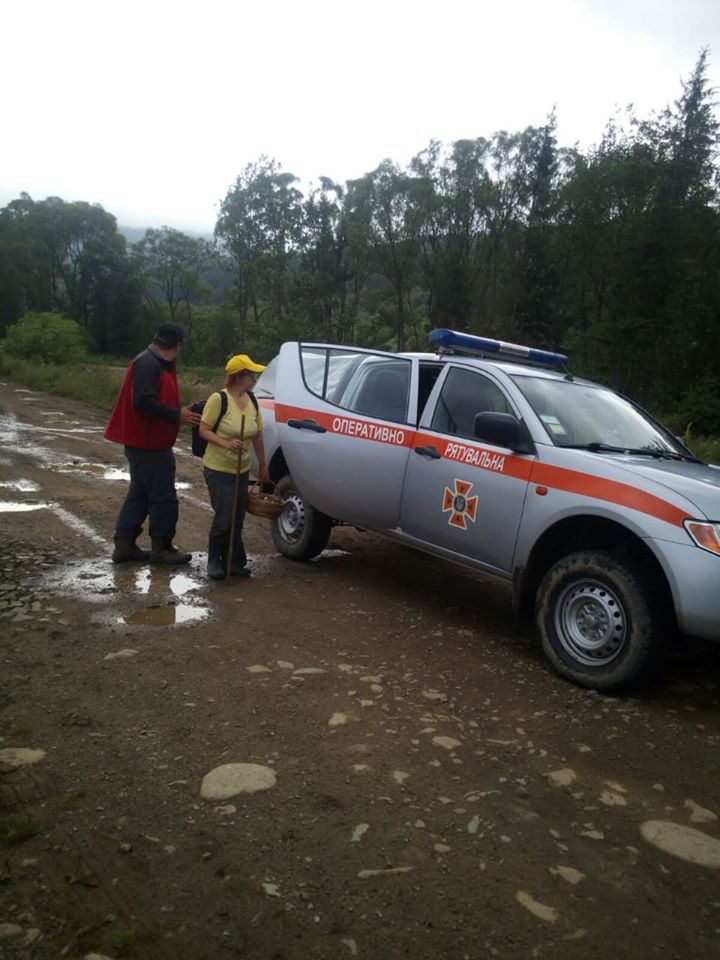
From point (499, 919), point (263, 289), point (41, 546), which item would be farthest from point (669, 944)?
point (263, 289)

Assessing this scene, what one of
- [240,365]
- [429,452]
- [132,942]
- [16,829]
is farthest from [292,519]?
[132,942]

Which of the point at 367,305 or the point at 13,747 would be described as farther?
the point at 367,305

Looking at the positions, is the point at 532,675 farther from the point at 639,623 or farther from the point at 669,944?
the point at 669,944

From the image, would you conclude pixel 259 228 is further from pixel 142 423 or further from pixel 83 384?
pixel 142 423

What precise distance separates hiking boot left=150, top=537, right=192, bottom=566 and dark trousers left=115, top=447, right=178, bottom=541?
5 cm

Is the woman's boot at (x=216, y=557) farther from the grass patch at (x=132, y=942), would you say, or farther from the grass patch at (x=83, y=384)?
the grass patch at (x=83, y=384)

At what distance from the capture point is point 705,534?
3.74 metres

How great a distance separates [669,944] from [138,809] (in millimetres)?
1890

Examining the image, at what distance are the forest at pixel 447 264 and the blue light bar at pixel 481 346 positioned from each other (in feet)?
55.2

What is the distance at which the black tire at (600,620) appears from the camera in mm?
3951

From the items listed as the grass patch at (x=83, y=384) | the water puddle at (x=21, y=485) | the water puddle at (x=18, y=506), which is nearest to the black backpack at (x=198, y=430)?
the water puddle at (x=18, y=506)

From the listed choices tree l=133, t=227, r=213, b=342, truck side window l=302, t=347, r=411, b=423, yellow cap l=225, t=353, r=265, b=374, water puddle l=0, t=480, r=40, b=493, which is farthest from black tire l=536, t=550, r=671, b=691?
tree l=133, t=227, r=213, b=342

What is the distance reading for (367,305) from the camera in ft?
171

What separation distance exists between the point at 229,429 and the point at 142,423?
72 centimetres
